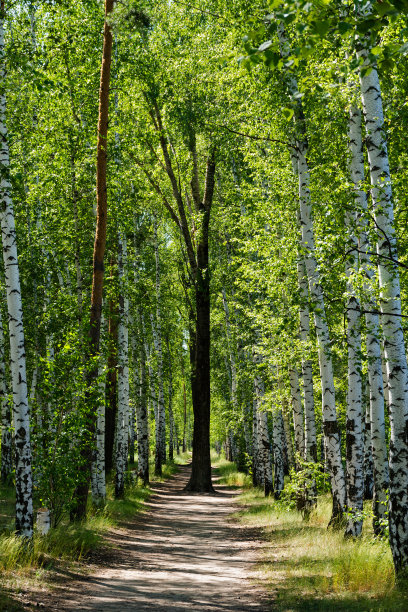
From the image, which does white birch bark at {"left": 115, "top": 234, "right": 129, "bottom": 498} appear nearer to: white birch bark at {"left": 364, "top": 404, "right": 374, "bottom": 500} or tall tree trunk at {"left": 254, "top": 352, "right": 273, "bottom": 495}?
tall tree trunk at {"left": 254, "top": 352, "right": 273, "bottom": 495}

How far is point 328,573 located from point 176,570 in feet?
9.39

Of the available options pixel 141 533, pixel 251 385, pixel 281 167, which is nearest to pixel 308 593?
pixel 141 533

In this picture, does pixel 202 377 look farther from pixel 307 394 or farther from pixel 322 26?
pixel 322 26

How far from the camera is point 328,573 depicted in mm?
8289

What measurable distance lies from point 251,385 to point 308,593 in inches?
716

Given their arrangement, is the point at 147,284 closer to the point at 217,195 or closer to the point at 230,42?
the point at 217,195

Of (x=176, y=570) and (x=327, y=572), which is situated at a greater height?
(x=327, y=572)

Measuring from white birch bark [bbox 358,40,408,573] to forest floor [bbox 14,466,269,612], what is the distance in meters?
2.02

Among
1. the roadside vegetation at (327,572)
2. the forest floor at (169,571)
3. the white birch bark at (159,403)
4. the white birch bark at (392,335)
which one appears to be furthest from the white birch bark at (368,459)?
the white birch bark at (392,335)

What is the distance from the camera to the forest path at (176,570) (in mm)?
7582

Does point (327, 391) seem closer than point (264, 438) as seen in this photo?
Yes

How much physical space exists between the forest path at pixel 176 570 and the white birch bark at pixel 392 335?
2.00m

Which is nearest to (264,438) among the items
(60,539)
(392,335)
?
(60,539)

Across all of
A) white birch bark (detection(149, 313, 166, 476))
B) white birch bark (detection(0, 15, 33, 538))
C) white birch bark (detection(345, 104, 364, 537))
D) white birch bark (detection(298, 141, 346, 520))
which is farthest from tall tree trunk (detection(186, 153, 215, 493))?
white birch bark (detection(0, 15, 33, 538))
